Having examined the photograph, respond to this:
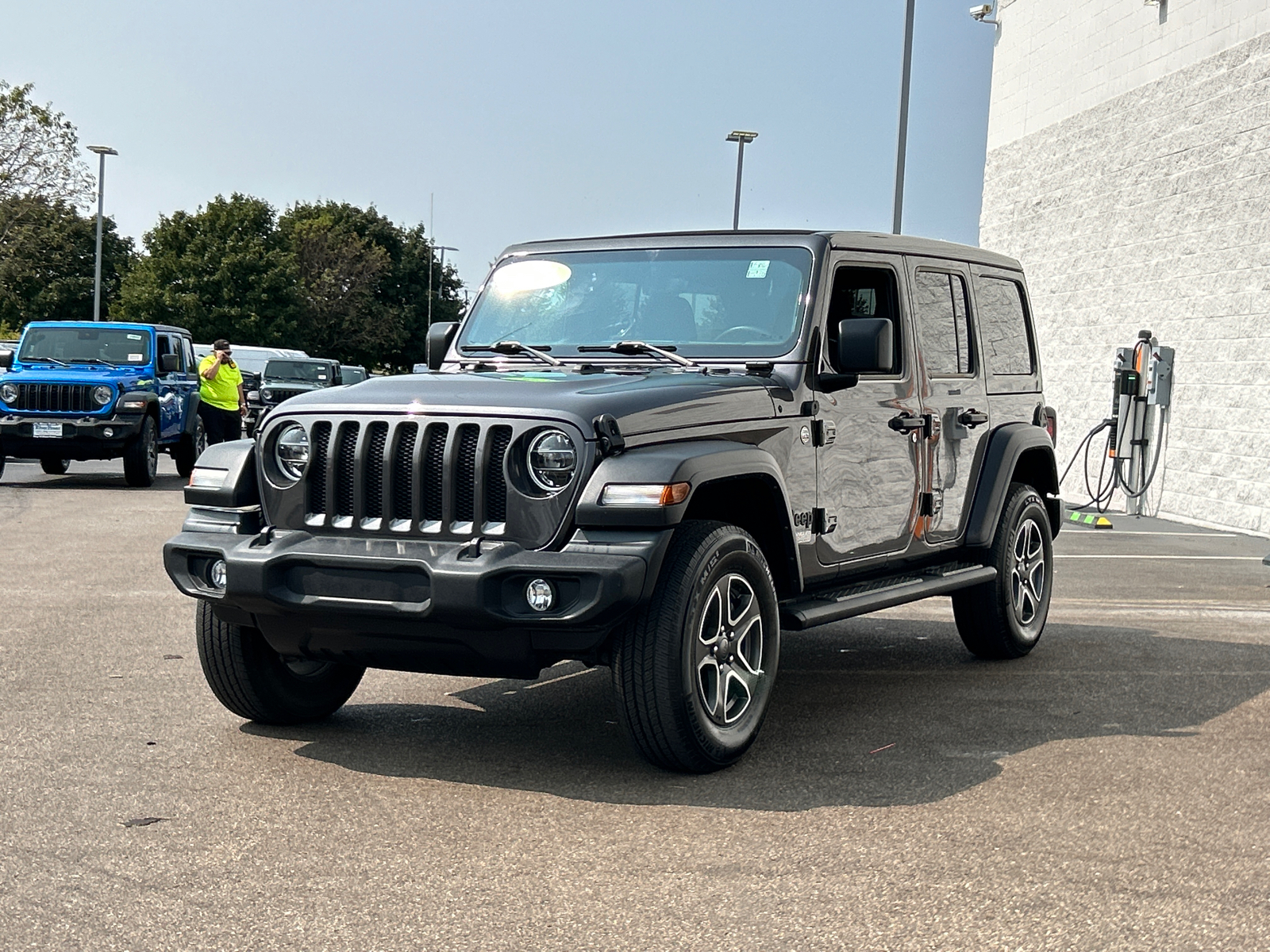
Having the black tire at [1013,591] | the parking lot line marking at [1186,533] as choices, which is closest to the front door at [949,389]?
the black tire at [1013,591]

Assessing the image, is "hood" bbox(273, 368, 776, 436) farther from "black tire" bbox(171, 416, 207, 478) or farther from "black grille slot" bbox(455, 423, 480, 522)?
Result: "black tire" bbox(171, 416, 207, 478)

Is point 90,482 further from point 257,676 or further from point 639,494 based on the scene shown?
point 639,494

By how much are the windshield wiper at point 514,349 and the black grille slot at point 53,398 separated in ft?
41.4

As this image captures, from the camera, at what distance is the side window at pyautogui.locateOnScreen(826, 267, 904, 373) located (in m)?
6.50

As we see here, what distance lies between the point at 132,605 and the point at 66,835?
15.8ft

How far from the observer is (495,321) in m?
6.88

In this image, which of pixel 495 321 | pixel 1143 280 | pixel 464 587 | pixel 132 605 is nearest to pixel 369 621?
pixel 464 587

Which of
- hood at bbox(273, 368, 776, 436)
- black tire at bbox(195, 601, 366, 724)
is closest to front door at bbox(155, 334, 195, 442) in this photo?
black tire at bbox(195, 601, 366, 724)

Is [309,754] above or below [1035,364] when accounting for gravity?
below

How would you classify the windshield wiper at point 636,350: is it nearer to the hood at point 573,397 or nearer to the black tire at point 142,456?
the hood at point 573,397

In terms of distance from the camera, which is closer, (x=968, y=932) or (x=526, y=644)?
(x=968, y=932)

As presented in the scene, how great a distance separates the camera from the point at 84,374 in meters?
18.3

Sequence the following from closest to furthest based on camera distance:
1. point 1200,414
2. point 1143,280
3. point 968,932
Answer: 1. point 968,932
2. point 1200,414
3. point 1143,280

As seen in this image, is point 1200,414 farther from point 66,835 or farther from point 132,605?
point 66,835
